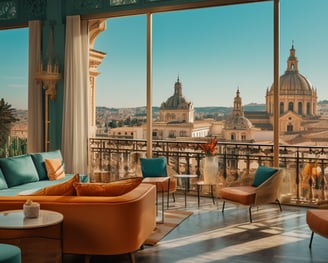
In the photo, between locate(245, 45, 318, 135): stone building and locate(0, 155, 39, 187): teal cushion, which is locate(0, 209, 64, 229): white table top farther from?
locate(245, 45, 318, 135): stone building

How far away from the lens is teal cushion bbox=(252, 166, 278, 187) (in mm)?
5805

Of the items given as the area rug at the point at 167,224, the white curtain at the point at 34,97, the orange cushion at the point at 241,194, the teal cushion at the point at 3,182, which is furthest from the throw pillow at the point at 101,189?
the white curtain at the point at 34,97

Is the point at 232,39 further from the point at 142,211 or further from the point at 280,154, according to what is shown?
the point at 142,211

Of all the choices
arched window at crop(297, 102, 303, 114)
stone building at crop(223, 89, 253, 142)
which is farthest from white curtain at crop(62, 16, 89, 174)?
arched window at crop(297, 102, 303, 114)

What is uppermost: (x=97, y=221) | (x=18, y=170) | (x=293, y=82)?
(x=293, y=82)

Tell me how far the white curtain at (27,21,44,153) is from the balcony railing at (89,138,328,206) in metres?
0.97

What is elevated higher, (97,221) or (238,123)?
(238,123)

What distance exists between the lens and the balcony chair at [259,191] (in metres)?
5.56

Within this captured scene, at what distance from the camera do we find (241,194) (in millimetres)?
5574

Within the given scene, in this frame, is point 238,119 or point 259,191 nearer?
point 259,191

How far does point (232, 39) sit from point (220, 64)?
43cm

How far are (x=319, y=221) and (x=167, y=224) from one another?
1825 mm

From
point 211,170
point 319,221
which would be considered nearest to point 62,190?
point 319,221

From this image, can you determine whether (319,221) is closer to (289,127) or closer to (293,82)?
(289,127)
